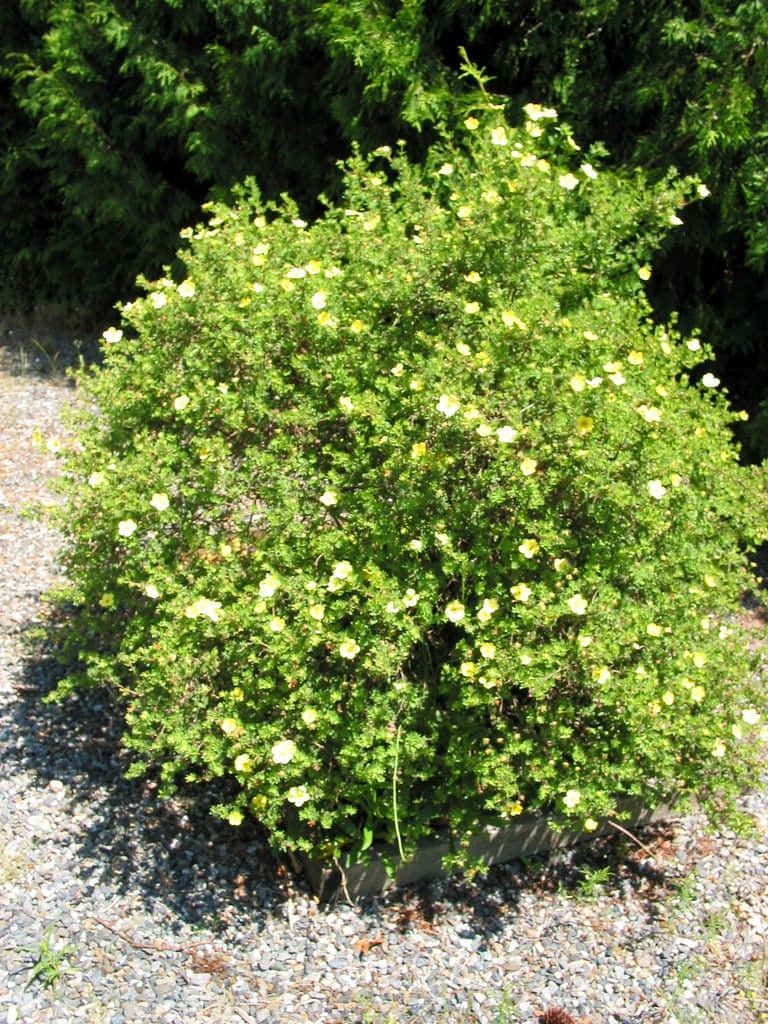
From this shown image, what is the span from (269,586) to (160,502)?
A: 41 centimetres

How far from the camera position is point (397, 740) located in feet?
8.59

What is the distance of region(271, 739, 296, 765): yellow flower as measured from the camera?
2.59 m

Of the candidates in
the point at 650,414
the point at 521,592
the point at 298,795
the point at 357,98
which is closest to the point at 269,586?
the point at 298,795

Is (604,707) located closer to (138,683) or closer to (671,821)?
(671,821)

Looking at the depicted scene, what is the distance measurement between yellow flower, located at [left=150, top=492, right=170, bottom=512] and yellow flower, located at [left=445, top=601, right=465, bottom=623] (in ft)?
2.58

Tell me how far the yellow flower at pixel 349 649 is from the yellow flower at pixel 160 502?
621 mm

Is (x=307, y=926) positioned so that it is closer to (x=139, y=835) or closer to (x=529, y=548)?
(x=139, y=835)

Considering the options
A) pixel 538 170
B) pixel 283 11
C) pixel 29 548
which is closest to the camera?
pixel 538 170

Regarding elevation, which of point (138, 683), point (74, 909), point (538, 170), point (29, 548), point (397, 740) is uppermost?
point (538, 170)

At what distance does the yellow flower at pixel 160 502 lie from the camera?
287 cm

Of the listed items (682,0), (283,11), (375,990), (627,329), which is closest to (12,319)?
(283,11)

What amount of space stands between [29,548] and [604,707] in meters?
2.48

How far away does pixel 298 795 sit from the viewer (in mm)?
2615

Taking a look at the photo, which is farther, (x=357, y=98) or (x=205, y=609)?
(x=357, y=98)
